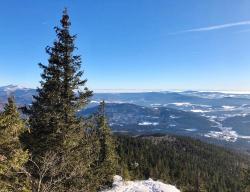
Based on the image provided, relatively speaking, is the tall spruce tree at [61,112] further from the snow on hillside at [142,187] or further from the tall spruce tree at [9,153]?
the snow on hillside at [142,187]

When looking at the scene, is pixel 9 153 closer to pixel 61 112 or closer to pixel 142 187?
pixel 61 112

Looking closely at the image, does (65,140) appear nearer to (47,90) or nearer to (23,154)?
(47,90)

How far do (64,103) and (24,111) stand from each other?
15.4 feet

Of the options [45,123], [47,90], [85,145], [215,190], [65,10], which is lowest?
[215,190]

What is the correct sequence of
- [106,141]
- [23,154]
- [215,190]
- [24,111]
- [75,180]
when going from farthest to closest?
1. [215,190]
2. [106,141]
3. [24,111]
4. [75,180]
5. [23,154]

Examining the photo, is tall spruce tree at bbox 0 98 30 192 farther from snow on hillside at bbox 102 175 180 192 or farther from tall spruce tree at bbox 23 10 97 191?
snow on hillside at bbox 102 175 180 192

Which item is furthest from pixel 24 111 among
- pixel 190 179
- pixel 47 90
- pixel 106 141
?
pixel 190 179

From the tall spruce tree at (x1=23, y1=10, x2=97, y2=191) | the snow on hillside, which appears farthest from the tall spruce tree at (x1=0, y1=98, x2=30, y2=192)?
the snow on hillside

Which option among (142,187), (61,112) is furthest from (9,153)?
(142,187)

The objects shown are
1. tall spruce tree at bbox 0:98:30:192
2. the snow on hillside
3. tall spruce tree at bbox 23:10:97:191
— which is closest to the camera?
tall spruce tree at bbox 0:98:30:192

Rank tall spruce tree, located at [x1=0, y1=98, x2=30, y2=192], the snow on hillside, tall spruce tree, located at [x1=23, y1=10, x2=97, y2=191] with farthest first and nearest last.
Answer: the snow on hillside < tall spruce tree, located at [x1=23, y1=10, x2=97, y2=191] < tall spruce tree, located at [x1=0, y1=98, x2=30, y2=192]

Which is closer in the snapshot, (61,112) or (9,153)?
(9,153)

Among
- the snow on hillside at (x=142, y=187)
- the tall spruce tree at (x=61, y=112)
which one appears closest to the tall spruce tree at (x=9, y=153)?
the tall spruce tree at (x=61, y=112)

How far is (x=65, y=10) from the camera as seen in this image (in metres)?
33.3
